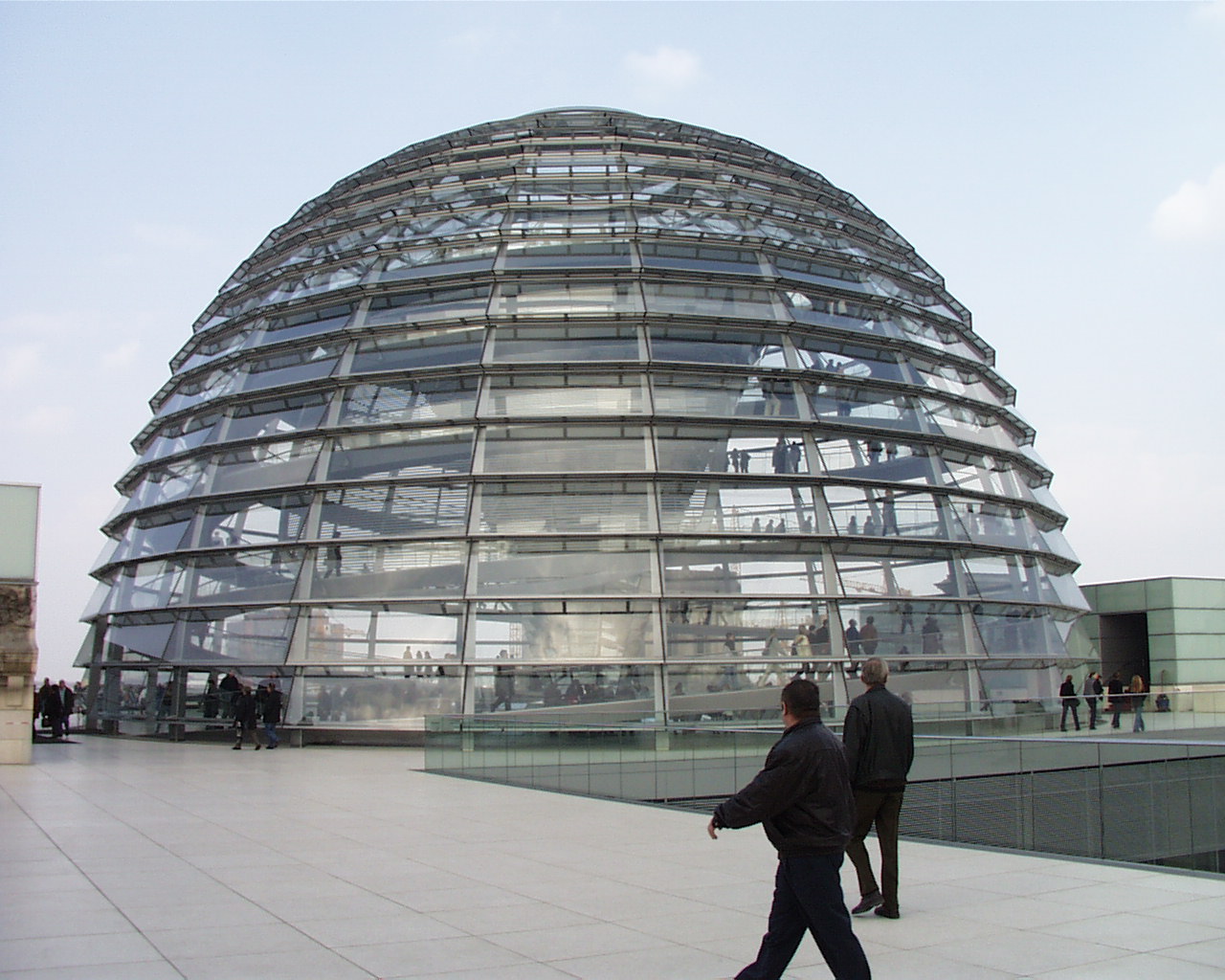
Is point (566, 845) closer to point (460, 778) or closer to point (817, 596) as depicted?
point (460, 778)

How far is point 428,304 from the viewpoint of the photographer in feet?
81.6

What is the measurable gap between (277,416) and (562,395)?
6255mm

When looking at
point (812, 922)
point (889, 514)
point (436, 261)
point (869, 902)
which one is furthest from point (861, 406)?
point (812, 922)

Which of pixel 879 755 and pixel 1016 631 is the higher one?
pixel 1016 631

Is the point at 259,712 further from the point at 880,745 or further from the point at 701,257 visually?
the point at 880,745

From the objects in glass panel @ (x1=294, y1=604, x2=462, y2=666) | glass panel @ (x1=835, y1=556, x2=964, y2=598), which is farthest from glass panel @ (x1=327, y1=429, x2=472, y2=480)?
glass panel @ (x1=835, y1=556, x2=964, y2=598)

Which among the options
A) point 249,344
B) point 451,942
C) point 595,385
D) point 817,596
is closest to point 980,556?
point 817,596

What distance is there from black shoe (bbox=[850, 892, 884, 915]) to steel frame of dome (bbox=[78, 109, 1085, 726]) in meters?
11.7

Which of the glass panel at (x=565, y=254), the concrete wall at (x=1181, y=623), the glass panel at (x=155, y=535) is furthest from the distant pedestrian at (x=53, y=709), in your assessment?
the concrete wall at (x=1181, y=623)

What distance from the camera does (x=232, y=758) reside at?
1995 centimetres

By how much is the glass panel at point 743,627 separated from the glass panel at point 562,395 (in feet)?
13.3

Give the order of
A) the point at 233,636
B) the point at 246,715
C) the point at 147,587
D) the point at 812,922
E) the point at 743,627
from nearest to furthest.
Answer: the point at 812,922, the point at 743,627, the point at 246,715, the point at 233,636, the point at 147,587

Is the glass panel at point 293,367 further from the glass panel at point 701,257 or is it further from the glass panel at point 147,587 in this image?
the glass panel at point 701,257

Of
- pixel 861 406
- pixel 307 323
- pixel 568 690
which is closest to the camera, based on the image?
pixel 568 690
